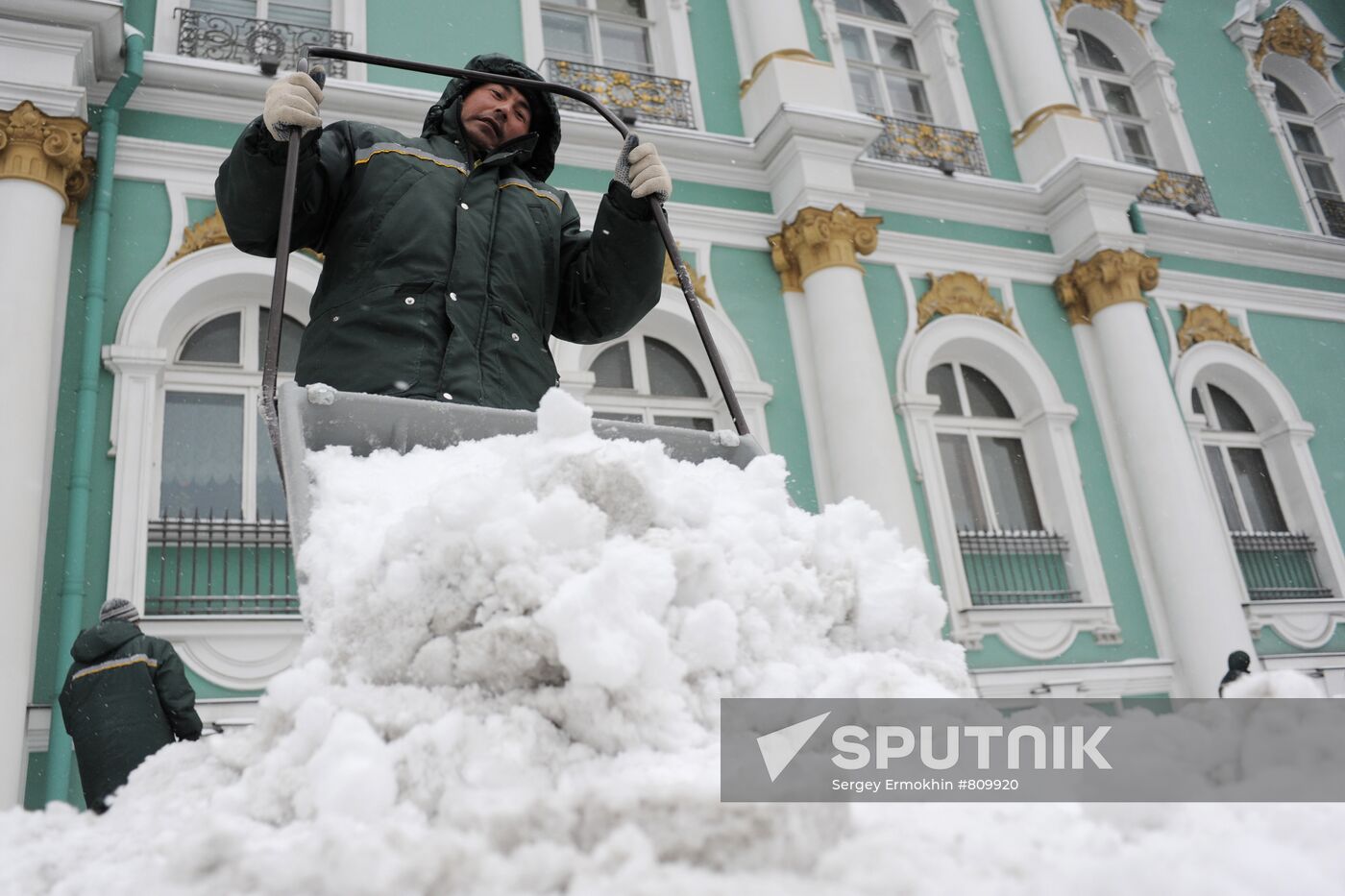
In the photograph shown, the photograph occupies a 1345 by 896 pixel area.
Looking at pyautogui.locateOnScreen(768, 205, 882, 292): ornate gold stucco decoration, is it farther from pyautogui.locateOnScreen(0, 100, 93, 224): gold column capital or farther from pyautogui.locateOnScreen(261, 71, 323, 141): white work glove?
pyautogui.locateOnScreen(261, 71, 323, 141): white work glove

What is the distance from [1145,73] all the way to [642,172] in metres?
9.89

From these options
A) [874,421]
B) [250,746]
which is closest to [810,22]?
[874,421]

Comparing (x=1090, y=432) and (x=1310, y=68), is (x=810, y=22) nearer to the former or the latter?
(x=1090, y=432)

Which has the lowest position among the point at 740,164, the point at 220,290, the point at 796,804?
the point at 796,804

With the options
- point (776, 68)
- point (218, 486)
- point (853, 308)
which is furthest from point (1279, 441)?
point (218, 486)

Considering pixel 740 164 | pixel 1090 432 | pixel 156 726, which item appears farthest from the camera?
pixel 1090 432

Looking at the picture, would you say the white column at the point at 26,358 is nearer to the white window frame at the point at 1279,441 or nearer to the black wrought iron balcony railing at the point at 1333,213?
the white window frame at the point at 1279,441

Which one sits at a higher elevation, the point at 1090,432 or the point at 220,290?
the point at 220,290

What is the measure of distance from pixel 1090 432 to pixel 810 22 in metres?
4.30

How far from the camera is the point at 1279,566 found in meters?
8.34

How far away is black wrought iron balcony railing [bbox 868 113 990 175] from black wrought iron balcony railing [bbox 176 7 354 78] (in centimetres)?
434

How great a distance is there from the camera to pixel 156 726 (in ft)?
11.0

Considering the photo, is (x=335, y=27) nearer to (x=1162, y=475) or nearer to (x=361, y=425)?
(x=361, y=425)

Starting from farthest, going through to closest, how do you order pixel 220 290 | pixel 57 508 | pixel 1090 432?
pixel 1090 432, pixel 220 290, pixel 57 508
